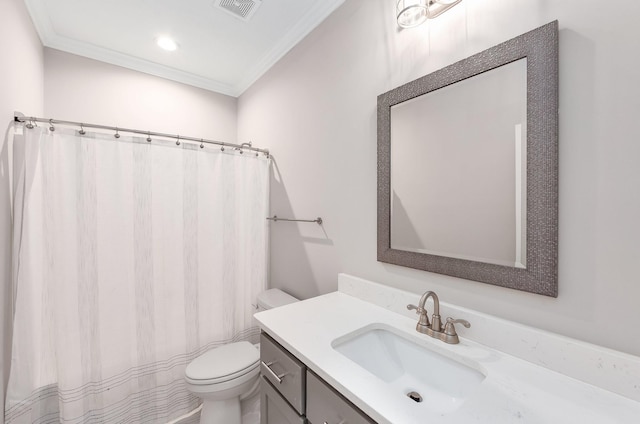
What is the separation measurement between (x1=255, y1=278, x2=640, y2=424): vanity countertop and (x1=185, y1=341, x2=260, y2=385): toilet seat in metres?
0.67

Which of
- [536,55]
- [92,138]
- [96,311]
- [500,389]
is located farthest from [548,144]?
[96,311]

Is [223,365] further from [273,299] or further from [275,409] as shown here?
[275,409]

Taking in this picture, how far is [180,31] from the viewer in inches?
Result: 70.6

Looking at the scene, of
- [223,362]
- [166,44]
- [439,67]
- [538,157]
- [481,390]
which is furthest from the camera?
[166,44]

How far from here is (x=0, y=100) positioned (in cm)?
119

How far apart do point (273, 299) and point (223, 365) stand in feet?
1.59

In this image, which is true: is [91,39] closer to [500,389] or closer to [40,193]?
[40,193]

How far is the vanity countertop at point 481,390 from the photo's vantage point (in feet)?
2.03

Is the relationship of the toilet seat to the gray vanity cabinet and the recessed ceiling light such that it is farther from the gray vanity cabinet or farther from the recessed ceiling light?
the recessed ceiling light

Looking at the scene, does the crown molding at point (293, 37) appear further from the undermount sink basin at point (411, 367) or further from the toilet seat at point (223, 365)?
the toilet seat at point (223, 365)

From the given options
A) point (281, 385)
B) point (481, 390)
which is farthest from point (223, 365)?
point (481, 390)

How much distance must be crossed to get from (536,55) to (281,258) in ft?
5.90

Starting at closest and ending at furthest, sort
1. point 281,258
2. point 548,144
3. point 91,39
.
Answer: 1. point 548,144
2. point 91,39
3. point 281,258

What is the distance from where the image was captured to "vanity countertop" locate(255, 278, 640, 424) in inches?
24.3
